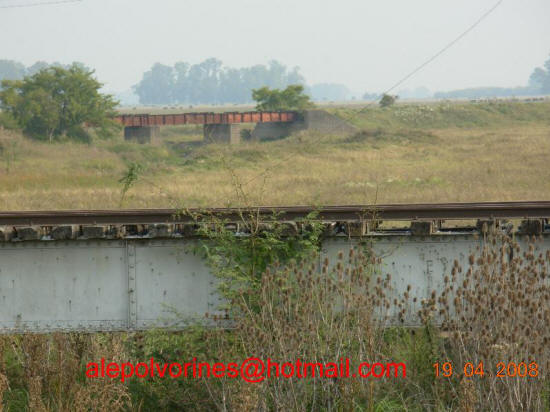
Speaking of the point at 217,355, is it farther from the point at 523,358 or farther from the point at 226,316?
the point at 523,358

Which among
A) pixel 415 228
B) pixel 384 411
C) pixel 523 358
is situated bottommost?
pixel 384 411

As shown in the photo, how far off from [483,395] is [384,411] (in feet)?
3.58

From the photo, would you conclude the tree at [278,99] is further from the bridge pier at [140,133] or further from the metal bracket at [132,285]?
the metal bracket at [132,285]

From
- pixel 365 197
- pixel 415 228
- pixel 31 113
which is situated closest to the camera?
pixel 415 228

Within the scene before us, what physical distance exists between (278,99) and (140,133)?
1554cm

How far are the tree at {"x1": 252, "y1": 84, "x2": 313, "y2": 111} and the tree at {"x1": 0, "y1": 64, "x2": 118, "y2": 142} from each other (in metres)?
15.7

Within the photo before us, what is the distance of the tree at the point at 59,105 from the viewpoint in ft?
190

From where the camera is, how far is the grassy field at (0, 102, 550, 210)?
2569 cm

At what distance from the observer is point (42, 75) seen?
203 feet

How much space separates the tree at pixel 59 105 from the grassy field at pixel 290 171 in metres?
2.55

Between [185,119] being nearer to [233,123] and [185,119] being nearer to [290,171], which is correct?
[233,123]

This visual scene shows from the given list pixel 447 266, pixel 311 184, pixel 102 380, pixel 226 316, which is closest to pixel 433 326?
pixel 447 266

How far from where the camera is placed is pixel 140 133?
211ft

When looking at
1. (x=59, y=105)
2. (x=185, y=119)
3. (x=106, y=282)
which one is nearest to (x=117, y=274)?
(x=106, y=282)
